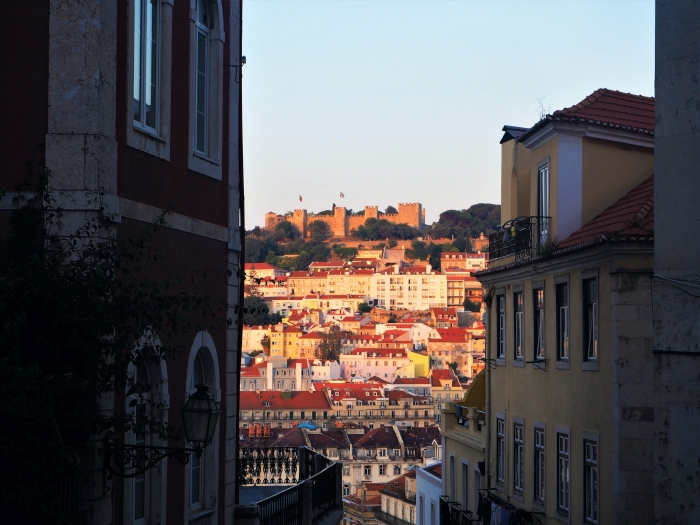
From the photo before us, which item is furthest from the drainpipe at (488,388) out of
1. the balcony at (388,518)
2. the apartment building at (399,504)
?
the balcony at (388,518)

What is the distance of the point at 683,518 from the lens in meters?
10.1

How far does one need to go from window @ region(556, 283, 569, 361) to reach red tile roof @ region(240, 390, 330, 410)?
128140mm

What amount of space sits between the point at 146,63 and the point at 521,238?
1255 cm

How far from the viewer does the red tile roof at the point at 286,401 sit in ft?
484

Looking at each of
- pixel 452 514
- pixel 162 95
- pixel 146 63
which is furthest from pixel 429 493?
pixel 146 63

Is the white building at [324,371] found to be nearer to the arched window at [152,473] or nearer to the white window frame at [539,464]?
the white window frame at [539,464]

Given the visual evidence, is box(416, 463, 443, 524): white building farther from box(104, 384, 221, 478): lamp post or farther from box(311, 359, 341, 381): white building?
box(311, 359, 341, 381): white building

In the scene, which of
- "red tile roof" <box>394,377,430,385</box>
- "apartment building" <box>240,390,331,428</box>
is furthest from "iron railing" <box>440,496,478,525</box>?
"red tile roof" <box>394,377,430,385</box>

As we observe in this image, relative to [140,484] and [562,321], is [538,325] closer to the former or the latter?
[562,321]

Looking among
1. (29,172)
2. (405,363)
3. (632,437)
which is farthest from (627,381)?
(405,363)

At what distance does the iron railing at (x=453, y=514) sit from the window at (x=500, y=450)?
102cm

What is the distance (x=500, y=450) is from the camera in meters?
22.9

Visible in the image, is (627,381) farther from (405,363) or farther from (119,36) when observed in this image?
(405,363)

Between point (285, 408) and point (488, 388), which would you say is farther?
point (285, 408)
